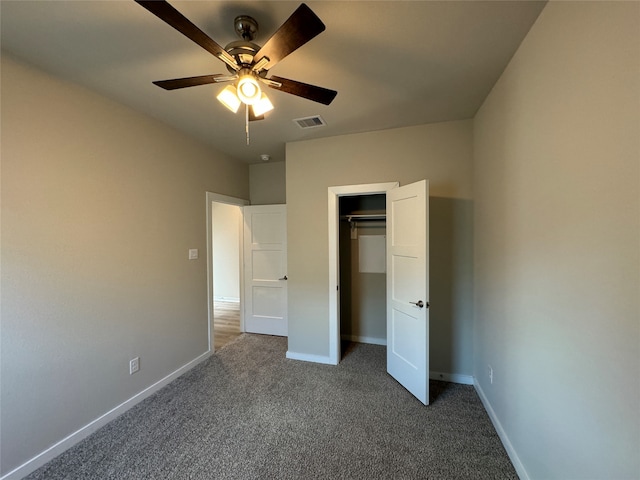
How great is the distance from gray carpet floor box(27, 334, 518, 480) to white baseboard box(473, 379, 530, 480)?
0.05 meters

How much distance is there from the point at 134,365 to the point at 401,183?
3.17 meters

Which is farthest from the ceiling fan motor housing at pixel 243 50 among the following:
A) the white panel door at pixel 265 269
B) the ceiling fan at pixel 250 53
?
the white panel door at pixel 265 269

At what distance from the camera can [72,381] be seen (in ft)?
6.39

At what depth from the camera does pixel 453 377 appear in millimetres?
2723

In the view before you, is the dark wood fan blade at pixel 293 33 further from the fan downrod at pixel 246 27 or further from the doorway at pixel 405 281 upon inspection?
the doorway at pixel 405 281

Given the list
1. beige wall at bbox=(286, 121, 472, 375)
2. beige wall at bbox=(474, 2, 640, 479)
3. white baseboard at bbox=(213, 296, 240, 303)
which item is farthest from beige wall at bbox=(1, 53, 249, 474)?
white baseboard at bbox=(213, 296, 240, 303)

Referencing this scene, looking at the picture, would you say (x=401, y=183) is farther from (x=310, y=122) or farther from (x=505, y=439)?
(x=505, y=439)

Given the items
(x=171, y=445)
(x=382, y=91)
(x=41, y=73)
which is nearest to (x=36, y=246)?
(x=41, y=73)

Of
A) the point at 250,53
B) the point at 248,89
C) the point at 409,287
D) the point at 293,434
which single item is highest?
the point at 250,53

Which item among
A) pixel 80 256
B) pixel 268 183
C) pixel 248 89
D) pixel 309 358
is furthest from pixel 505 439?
pixel 268 183

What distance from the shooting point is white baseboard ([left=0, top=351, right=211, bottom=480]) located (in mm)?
1664

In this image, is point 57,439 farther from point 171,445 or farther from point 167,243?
point 167,243

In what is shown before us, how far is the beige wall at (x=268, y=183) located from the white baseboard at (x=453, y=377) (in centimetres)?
301

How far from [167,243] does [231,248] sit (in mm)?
3532
